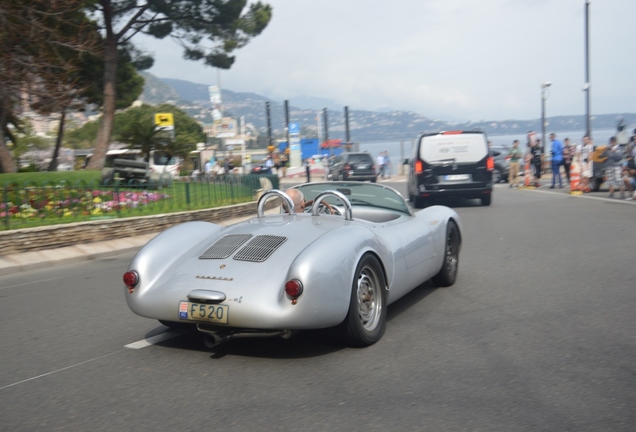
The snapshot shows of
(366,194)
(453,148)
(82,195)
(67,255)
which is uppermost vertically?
(453,148)

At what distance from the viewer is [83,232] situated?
1341cm

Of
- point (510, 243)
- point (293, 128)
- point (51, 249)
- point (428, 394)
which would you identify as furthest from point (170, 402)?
point (293, 128)

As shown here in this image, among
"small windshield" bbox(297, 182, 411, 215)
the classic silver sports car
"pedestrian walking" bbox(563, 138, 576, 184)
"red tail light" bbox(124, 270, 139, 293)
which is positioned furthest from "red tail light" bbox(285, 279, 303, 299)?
"pedestrian walking" bbox(563, 138, 576, 184)

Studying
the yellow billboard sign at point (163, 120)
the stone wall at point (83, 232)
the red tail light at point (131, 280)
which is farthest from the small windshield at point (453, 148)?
the yellow billboard sign at point (163, 120)

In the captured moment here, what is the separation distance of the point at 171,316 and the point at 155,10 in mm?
23963

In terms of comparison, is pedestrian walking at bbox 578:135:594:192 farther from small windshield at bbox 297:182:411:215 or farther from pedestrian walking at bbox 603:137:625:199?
small windshield at bbox 297:182:411:215

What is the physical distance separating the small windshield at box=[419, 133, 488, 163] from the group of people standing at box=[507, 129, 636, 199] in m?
3.89

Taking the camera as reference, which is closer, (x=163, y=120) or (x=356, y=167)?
(x=163, y=120)

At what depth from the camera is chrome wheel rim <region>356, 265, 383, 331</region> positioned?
538 centimetres

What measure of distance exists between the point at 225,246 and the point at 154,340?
99 cm

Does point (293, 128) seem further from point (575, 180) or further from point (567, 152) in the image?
point (575, 180)

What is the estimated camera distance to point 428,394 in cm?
422

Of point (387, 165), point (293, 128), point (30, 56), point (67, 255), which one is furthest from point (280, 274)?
point (293, 128)

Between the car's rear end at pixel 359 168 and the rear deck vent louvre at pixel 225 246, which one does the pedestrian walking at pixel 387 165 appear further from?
the rear deck vent louvre at pixel 225 246
